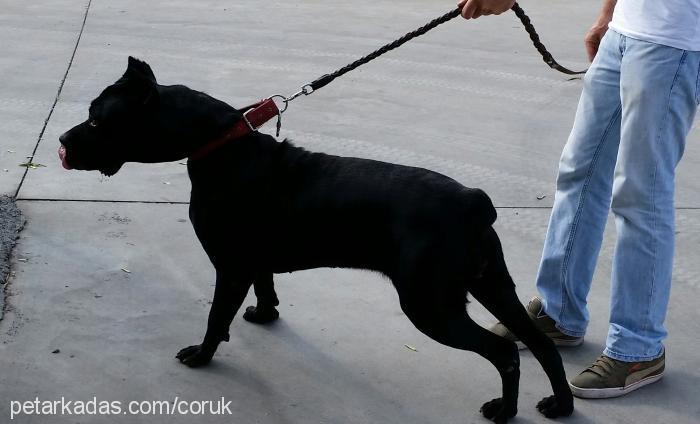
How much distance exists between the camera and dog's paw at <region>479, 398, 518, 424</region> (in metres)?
3.43

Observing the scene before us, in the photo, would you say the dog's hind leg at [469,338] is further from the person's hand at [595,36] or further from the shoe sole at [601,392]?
the person's hand at [595,36]

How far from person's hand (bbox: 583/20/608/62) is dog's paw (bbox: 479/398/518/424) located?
147 centimetres

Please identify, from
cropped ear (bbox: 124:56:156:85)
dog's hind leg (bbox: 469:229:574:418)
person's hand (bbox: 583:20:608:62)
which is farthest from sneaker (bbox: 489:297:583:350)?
cropped ear (bbox: 124:56:156:85)

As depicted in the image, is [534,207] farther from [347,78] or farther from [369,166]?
[347,78]

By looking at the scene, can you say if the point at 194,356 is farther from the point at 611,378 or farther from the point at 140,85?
the point at 611,378

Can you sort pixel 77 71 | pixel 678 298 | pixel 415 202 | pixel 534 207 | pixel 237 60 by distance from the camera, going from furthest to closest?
1. pixel 237 60
2. pixel 77 71
3. pixel 534 207
4. pixel 678 298
5. pixel 415 202

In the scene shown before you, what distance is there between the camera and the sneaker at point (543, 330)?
3992 millimetres

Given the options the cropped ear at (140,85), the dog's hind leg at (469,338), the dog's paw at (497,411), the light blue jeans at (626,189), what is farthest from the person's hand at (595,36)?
the cropped ear at (140,85)

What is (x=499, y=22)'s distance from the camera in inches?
386

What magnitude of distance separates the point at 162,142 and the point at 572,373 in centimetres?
182

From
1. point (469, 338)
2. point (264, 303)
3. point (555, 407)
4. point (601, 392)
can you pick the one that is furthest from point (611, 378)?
point (264, 303)

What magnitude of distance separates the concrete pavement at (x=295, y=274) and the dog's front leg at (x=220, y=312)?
0.21 ft

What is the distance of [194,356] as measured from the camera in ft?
12.1

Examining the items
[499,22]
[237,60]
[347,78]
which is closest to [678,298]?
[347,78]
